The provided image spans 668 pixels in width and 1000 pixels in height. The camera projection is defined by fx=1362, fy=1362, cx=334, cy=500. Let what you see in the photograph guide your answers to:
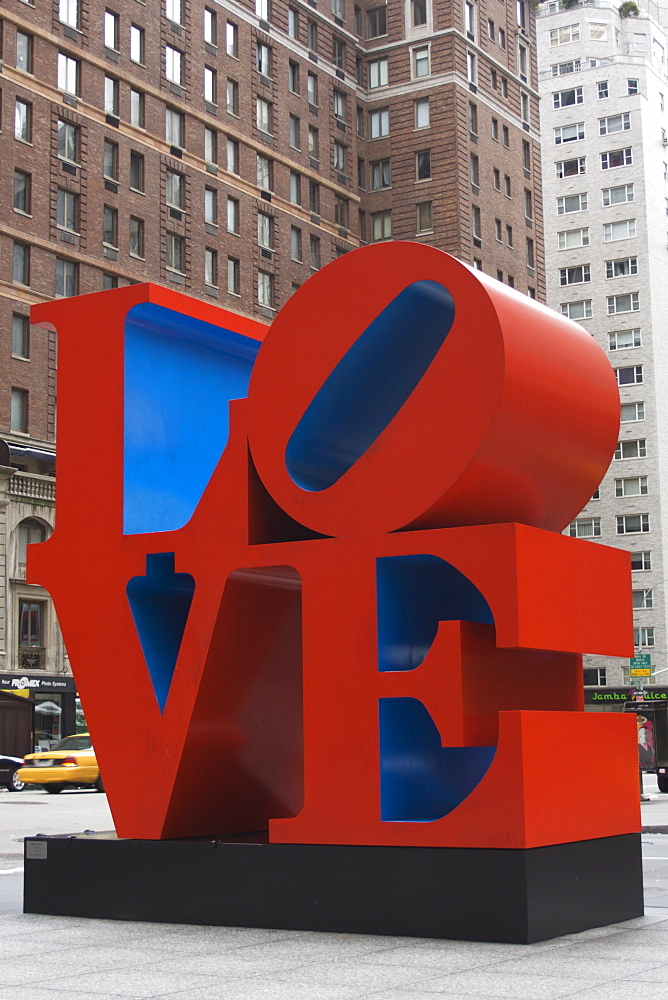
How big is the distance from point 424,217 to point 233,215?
13023mm

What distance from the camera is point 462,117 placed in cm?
6550

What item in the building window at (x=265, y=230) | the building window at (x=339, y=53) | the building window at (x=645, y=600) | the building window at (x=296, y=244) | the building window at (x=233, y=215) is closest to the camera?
the building window at (x=233, y=215)

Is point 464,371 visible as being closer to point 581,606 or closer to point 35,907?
point 581,606

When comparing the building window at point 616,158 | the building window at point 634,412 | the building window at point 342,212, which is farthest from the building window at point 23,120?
the building window at point 616,158

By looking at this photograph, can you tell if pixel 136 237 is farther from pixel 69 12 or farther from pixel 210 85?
pixel 210 85

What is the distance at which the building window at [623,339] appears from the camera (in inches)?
3191

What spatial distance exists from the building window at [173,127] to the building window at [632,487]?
3678 centimetres

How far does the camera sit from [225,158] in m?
55.4

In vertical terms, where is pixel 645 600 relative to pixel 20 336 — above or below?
below

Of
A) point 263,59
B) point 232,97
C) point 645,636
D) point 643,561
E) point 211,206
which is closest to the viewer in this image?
point 211,206

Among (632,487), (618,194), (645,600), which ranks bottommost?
(645,600)

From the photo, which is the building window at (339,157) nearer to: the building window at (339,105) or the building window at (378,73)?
the building window at (339,105)

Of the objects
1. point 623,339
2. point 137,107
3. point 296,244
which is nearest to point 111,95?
point 137,107

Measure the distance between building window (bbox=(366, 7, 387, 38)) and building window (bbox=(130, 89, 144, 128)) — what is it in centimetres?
1957
